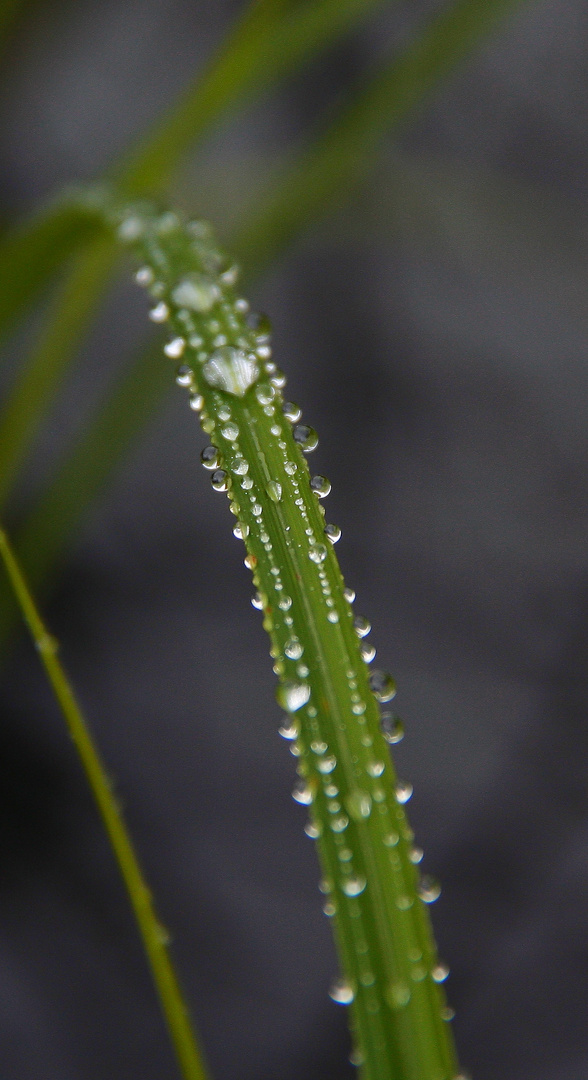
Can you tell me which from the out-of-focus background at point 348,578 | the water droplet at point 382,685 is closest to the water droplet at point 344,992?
the water droplet at point 382,685

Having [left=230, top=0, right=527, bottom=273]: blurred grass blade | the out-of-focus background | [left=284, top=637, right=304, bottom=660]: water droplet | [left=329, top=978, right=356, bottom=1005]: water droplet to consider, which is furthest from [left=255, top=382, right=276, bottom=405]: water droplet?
the out-of-focus background

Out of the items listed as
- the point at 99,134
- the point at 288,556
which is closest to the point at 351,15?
the point at 288,556

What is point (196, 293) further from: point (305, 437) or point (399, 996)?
point (399, 996)

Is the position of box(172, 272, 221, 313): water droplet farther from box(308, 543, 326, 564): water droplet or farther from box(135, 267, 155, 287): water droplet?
box(308, 543, 326, 564): water droplet

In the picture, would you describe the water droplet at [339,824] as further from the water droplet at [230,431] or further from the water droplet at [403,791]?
the water droplet at [230,431]

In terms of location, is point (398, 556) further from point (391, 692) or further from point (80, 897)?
point (391, 692)

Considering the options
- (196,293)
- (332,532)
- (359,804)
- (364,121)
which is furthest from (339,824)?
(364,121)
